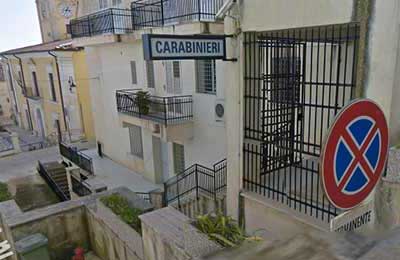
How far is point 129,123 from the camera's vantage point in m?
12.0

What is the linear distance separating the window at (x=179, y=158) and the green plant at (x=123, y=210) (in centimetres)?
569

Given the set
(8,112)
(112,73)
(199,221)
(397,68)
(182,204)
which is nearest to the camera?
(199,221)

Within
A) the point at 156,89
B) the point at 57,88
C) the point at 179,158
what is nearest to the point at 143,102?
the point at 156,89

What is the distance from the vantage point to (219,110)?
931 centimetres

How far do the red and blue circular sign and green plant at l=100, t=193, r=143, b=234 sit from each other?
12.0 ft

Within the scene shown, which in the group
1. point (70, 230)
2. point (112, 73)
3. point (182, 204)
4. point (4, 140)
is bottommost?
point (4, 140)

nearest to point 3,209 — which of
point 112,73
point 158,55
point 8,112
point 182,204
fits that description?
point 182,204

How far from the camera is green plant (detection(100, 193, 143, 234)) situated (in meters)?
5.07

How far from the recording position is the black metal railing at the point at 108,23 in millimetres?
11844

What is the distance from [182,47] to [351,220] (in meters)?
2.81

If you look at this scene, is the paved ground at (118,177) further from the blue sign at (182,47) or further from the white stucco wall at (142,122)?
the blue sign at (182,47)

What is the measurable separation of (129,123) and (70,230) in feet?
22.0

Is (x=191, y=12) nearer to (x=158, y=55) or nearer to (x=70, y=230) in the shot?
(x=158, y=55)

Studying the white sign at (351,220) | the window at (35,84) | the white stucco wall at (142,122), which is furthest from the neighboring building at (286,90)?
the window at (35,84)
